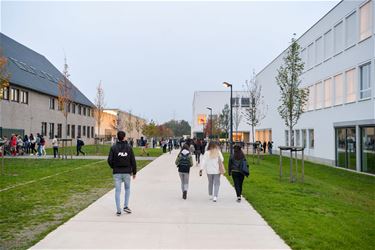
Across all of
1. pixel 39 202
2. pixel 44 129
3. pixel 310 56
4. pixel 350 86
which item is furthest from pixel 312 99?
pixel 44 129

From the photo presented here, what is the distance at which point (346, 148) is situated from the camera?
24.7 meters

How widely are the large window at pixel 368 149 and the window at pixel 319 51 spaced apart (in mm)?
9553

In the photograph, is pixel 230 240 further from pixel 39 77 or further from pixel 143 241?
pixel 39 77

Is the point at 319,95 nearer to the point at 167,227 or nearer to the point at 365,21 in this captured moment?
the point at 365,21

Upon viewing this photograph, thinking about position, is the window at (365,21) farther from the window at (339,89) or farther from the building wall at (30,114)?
the building wall at (30,114)

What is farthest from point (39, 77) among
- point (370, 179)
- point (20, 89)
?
point (370, 179)

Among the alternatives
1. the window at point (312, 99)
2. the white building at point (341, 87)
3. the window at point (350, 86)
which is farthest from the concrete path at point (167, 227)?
the window at point (312, 99)

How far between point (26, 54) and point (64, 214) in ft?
143

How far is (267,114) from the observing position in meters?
50.6

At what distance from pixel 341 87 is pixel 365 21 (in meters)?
4.82

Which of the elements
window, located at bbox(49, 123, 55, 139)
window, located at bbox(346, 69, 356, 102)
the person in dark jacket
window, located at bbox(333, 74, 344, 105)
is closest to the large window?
window, located at bbox(346, 69, 356, 102)

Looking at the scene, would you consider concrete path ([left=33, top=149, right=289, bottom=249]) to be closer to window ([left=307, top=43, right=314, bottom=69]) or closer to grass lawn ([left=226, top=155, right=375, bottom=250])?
grass lawn ([left=226, top=155, right=375, bottom=250])

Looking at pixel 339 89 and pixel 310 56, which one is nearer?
pixel 339 89

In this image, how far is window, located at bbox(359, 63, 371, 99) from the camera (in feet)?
72.9
